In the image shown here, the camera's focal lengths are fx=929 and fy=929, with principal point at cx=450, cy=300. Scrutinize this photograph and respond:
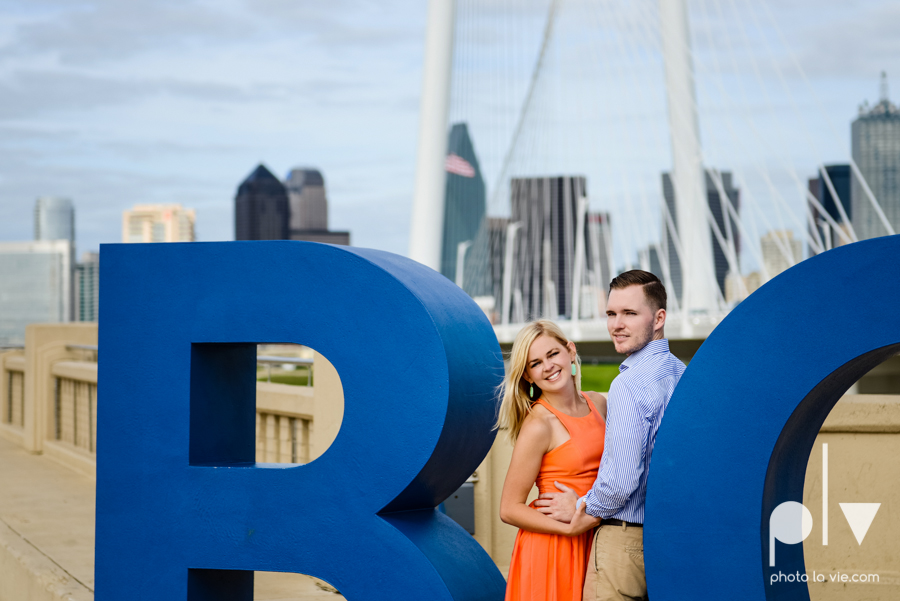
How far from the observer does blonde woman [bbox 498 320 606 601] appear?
2564mm

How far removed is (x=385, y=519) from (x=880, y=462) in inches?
98.1

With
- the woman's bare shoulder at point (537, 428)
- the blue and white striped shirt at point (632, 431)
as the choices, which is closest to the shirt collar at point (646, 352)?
the blue and white striped shirt at point (632, 431)

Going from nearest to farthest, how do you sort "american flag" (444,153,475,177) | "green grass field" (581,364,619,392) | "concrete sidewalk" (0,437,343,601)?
"concrete sidewalk" (0,437,343,601), "american flag" (444,153,475,177), "green grass field" (581,364,619,392)

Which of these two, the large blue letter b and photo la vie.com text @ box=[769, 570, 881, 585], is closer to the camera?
the large blue letter b

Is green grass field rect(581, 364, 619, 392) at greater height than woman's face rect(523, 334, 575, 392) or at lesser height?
lesser

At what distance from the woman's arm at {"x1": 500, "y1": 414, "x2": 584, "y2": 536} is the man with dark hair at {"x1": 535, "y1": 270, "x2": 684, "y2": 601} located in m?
0.04

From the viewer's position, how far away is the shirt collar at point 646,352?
2.59 meters

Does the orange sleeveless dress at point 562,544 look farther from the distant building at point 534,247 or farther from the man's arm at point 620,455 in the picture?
the distant building at point 534,247

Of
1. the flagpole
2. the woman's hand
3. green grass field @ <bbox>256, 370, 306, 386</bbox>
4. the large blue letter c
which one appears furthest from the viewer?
the flagpole

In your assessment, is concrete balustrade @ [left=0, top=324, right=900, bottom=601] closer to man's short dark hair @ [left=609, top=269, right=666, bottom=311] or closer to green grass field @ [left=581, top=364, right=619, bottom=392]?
man's short dark hair @ [left=609, top=269, right=666, bottom=311]

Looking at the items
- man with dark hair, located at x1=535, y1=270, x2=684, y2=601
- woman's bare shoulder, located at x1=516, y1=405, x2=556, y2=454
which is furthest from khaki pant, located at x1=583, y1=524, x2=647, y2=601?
woman's bare shoulder, located at x1=516, y1=405, x2=556, y2=454

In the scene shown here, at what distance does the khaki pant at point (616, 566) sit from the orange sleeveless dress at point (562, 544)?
62mm

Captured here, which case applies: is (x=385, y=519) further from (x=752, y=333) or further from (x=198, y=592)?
(x=752, y=333)

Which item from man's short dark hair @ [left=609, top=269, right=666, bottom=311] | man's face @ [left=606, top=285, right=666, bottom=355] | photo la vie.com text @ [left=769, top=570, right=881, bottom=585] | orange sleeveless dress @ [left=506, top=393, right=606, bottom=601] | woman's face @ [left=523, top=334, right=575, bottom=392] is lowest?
photo la vie.com text @ [left=769, top=570, right=881, bottom=585]
